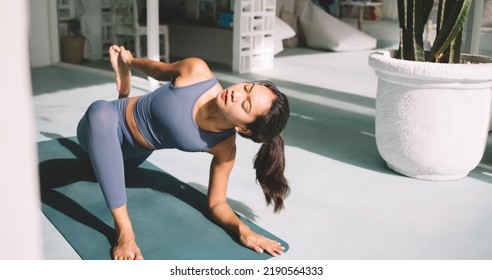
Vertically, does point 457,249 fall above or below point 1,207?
below

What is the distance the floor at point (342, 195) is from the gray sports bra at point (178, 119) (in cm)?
47

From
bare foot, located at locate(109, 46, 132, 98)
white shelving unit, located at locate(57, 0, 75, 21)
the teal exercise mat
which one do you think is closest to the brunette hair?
the teal exercise mat

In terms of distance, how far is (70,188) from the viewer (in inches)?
105

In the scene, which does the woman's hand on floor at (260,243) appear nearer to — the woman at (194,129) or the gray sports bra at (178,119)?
the woman at (194,129)

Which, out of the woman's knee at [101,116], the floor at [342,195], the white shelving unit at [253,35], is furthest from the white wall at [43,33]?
the woman's knee at [101,116]

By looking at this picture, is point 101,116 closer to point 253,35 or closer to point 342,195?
point 342,195

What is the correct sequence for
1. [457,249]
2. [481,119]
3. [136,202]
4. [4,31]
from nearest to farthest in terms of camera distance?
1. [4,31]
2. [457,249]
3. [136,202]
4. [481,119]

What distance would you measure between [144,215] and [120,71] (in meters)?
0.70

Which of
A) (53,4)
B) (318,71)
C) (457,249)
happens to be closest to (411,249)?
(457,249)

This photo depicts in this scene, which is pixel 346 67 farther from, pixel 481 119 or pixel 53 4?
Answer: pixel 481 119

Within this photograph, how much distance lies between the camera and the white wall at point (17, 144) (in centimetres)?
56

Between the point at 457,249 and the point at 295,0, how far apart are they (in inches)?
294

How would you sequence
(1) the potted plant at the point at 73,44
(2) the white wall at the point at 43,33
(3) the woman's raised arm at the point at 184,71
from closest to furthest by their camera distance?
(3) the woman's raised arm at the point at 184,71, (2) the white wall at the point at 43,33, (1) the potted plant at the point at 73,44

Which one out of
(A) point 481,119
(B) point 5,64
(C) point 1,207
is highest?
(B) point 5,64
